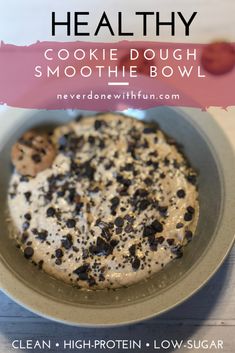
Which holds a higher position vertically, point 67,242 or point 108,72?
point 108,72

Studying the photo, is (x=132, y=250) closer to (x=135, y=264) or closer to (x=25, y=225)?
(x=135, y=264)

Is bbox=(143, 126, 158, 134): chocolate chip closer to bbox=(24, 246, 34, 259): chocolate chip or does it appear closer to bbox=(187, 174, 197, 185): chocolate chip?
bbox=(187, 174, 197, 185): chocolate chip

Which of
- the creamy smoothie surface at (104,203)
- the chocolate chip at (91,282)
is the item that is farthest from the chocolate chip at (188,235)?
the chocolate chip at (91,282)

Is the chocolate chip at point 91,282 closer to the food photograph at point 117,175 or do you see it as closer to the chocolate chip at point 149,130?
the food photograph at point 117,175

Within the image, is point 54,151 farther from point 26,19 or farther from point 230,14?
point 230,14

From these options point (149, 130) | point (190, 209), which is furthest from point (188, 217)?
point (149, 130)

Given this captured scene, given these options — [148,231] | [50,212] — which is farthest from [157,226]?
[50,212]

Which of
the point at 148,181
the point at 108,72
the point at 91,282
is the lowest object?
the point at 91,282
